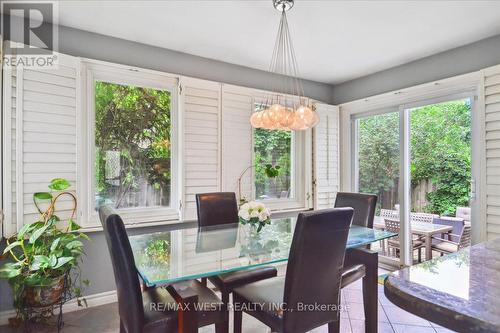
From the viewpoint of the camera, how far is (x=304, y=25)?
263 centimetres

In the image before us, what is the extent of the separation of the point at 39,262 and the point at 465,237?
403 centimetres

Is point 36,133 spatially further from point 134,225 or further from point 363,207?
→ point 363,207

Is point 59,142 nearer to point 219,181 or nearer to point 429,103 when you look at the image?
point 219,181

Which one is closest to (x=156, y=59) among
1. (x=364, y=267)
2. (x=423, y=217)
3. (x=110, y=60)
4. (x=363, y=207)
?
(x=110, y=60)

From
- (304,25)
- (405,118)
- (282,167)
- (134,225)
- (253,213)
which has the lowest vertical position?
(134,225)

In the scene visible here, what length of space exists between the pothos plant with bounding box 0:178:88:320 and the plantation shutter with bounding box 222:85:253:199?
1632 mm

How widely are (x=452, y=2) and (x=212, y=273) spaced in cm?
272

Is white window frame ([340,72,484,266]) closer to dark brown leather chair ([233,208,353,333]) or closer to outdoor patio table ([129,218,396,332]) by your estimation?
outdoor patio table ([129,218,396,332])

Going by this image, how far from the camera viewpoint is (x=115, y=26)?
2656 mm

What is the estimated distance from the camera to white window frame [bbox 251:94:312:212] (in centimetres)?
399

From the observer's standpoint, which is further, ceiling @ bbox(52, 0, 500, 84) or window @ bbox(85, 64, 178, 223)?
window @ bbox(85, 64, 178, 223)

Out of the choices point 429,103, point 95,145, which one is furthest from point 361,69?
point 95,145

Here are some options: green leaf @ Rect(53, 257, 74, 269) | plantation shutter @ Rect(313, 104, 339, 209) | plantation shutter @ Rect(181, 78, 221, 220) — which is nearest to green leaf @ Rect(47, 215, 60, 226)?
green leaf @ Rect(53, 257, 74, 269)

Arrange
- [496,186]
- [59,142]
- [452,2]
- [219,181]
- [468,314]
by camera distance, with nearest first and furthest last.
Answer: [468,314] < [452,2] < [59,142] < [496,186] < [219,181]
